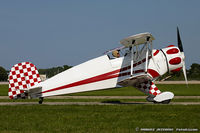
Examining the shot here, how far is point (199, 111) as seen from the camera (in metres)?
11.6

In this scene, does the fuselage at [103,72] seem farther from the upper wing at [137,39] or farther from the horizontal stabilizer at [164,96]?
the horizontal stabilizer at [164,96]

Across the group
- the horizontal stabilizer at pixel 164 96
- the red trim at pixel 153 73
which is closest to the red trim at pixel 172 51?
the red trim at pixel 153 73

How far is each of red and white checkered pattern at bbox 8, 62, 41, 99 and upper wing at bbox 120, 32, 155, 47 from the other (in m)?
5.25

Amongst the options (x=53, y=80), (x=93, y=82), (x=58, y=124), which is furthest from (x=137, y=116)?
(x=53, y=80)

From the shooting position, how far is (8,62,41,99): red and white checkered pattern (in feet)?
48.8

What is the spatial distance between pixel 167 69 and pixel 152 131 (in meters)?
8.71

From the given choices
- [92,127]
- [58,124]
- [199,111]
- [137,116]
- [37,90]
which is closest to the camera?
Result: [92,127]

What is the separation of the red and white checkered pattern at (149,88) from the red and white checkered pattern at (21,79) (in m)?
5.92

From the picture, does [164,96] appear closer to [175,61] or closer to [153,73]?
[153,73]

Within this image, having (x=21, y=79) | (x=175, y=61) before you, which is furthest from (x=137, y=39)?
(x=21, y=79)

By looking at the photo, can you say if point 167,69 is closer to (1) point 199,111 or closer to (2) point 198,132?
(1) point 199,111

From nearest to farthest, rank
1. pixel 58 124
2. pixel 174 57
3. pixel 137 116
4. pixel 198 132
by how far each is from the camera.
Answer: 1. pixel 198 132
2. pixel 58 124
3. pixel 137 116
4. pixel 174 57

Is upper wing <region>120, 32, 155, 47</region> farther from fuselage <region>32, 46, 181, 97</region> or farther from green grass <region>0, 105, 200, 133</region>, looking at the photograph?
green grass <region>0, 105, 200, 133</region>

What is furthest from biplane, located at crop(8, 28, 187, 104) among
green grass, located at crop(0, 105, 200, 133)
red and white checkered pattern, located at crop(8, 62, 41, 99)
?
green grass, located at crop(0, 105, 200, 133)
